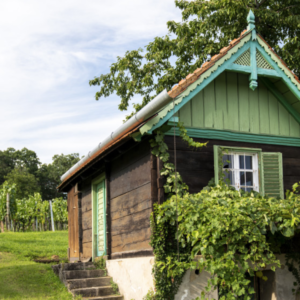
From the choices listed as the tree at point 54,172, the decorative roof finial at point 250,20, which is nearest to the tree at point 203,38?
the decorative roof finial at point 250,20

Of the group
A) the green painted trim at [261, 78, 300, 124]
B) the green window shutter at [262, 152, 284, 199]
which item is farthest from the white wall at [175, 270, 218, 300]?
the green painted trim at [261, 78, 300, 124]

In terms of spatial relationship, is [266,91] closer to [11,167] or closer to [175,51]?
[175,51]

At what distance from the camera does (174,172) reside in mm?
8922

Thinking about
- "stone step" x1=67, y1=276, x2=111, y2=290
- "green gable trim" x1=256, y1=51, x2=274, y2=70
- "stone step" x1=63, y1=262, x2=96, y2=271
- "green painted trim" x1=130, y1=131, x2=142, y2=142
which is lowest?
"stone step" x1=67, y1=276, x2=111, y2=290

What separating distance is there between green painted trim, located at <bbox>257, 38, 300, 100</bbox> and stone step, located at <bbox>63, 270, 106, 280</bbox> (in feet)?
20.8

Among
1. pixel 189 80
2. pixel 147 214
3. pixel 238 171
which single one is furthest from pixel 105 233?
pixel 189 80

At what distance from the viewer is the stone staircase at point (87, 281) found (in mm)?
10078

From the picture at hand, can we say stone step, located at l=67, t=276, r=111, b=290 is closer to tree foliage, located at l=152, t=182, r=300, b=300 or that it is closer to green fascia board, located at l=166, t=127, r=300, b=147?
tree foliage, located at l=152, t=182, r=300, b=300

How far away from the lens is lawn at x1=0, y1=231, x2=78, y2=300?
10.5 metres

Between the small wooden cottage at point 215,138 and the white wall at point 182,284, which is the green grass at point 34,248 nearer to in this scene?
the small wooden cottage at point 215,138

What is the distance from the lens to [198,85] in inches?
360

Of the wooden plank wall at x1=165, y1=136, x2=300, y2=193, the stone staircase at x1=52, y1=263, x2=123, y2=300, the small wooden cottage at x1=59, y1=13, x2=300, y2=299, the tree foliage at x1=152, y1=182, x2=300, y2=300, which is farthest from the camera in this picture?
the stone staircase at x1=52, y1=263, x2=123, y2=300

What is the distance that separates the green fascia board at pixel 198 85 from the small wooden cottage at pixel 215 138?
19mm

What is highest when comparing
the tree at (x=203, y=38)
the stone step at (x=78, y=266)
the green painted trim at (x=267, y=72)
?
the tree at (x=203, y=38)
